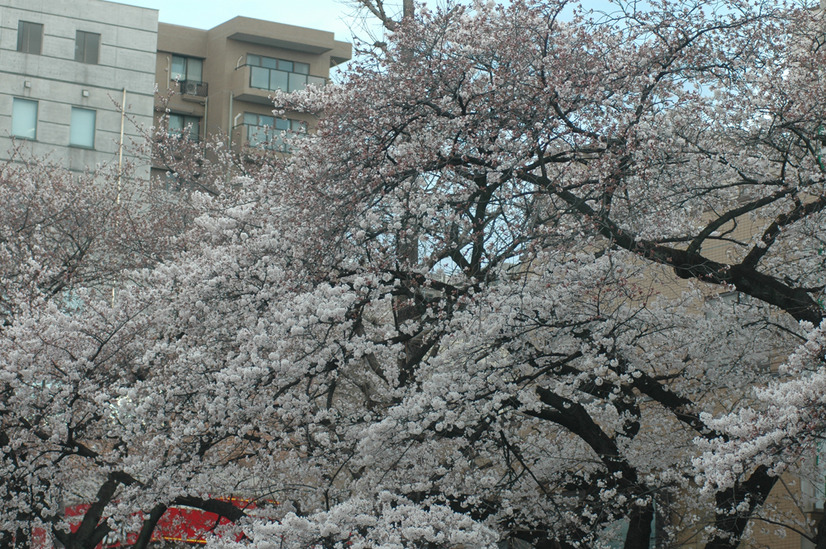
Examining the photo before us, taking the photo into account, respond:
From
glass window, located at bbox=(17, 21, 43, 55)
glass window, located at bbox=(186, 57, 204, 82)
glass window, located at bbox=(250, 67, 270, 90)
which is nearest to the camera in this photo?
glass window, located at bbox=(17, 21, 43, 55)

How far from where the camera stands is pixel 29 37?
35469mm

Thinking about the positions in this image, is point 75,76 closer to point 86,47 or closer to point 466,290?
point 86,47

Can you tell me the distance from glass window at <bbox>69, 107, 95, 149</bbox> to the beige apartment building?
26.0ft

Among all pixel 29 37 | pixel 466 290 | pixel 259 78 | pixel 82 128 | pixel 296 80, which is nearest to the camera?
pixel 466 290

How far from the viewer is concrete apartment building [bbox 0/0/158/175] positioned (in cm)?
3453

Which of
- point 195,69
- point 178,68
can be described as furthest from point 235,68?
point 178,68

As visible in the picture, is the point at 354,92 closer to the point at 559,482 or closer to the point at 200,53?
the point at 559,482

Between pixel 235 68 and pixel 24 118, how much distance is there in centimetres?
1135

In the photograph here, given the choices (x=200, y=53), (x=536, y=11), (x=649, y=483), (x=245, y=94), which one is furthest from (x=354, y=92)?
(x=200, y=53)

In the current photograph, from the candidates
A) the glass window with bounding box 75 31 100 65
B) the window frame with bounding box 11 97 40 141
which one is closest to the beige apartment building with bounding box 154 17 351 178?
the glass window with bounding box 75 31 100 65

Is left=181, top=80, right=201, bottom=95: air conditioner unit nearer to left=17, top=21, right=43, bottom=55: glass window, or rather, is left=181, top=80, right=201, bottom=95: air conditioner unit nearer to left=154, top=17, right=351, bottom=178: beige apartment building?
left=154, top=17, right=351, bottom=178: beige apartment building

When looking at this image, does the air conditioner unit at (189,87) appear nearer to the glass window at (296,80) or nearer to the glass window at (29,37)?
the glass window at (296,80)

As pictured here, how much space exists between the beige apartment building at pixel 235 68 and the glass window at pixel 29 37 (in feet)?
25.4

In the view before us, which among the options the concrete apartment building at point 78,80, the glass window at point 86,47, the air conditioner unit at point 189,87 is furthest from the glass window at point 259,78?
the glass window at point 86,47
